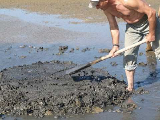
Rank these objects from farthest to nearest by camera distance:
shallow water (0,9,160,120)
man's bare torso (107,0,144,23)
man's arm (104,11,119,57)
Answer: man's arm (104,11,119,57), shallow water (0,9,160,120), man's bare torso (107,0,144,23)

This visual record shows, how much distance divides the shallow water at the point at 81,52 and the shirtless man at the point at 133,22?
23.0 inches

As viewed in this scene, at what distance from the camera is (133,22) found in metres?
4.88

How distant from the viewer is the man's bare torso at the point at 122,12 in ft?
14.9

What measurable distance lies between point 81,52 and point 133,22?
285cm

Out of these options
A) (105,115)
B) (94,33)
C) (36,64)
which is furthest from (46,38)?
(105,115)

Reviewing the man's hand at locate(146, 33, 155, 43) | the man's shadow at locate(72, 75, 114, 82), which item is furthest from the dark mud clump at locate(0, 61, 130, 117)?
the man's hand at locate(146, 33, 155, 43)

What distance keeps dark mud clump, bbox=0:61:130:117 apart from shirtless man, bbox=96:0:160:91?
19.5 inches

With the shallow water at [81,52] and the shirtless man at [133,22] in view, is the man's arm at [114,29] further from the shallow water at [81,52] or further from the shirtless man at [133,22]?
the shallow water at [81,52]

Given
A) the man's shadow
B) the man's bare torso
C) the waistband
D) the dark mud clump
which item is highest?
the man's bare torso

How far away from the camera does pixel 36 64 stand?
6445mm

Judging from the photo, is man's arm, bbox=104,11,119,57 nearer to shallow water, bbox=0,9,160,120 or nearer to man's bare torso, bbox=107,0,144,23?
man's bare torso, bbox=107,0,144,23

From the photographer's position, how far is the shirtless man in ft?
14.6

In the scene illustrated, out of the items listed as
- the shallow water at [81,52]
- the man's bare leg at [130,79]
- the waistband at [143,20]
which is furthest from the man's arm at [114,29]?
the shallow water at [81,52]

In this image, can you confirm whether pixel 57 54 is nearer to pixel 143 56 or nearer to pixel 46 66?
pixel 46 66
